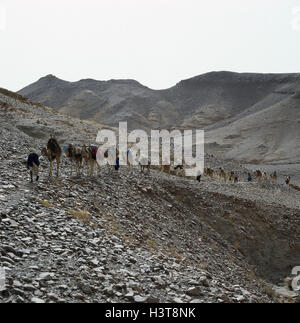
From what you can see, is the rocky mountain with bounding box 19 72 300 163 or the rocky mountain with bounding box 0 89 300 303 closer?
the rocky mountain with bounding box 0 89 300 303

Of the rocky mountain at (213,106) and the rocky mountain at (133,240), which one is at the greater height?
the rocky mountain at (213,106)

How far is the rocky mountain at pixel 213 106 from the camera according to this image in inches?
4397

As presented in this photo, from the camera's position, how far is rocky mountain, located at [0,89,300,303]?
27.6ft

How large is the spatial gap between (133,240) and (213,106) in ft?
512

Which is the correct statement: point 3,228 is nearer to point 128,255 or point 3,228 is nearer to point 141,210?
point 128,255

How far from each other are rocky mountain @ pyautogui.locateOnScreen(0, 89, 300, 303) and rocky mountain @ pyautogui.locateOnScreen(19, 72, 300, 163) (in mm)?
81055

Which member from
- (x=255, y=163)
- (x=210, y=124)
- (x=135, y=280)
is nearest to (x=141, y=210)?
(x=135, y=280)

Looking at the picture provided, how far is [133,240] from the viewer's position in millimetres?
12930

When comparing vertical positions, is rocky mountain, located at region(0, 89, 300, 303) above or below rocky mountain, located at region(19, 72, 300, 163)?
below

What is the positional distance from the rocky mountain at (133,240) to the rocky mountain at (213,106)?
266 feet

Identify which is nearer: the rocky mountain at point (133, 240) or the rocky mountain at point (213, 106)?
the rocky mountain at point (133, 240)
